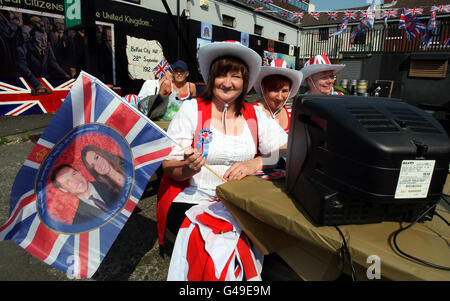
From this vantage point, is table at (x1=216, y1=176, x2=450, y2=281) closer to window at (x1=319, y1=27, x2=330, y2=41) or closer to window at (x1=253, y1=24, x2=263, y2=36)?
window at (x1=253, y1=24, x2=263, y2=36)

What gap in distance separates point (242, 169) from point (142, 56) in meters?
8.88

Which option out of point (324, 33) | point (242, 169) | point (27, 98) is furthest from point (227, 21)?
point (242, 169)

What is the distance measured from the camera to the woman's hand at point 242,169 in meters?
1.48

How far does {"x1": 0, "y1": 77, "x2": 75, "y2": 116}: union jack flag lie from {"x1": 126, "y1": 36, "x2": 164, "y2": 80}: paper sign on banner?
6.62 ft

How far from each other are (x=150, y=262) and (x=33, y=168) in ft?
3.76

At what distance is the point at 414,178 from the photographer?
0.87 m

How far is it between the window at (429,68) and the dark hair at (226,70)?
11.9m

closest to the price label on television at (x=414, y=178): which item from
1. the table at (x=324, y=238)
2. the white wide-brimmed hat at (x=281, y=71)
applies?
the table at (x=324, y=238)

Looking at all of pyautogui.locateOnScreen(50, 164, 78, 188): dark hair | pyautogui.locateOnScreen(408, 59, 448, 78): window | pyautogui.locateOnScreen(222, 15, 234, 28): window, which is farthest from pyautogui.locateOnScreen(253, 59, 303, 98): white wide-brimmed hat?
pyautogui.locateOnScreen(408, 59, 448, 78): window

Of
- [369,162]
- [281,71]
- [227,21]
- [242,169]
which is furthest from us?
[227,21]

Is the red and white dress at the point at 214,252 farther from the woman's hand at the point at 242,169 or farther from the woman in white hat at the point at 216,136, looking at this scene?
the woman's hand at the point at 242,169

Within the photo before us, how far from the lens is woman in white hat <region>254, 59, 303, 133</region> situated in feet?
7.77

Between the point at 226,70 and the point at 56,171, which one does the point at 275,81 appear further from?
the point at 56,171
